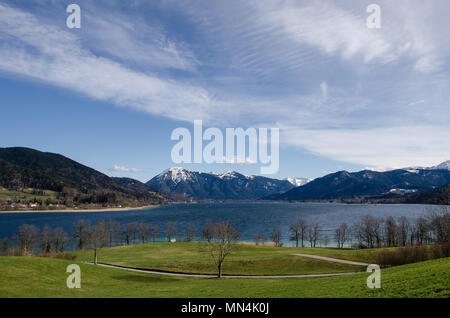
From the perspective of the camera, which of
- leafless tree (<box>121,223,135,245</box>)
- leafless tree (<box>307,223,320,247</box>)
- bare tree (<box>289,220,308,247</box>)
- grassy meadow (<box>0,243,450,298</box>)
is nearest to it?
grassy meadow (<box>0,243,450,298</box>)

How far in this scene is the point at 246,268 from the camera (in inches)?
2277

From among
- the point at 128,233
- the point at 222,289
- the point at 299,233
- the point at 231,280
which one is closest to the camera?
the point at 222,289

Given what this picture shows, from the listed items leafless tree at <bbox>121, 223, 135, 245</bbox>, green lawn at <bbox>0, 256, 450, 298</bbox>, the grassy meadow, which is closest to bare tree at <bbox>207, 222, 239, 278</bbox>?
the grassy meadow

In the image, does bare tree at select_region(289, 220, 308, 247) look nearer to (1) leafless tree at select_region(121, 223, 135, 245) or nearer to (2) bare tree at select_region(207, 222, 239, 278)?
(2) bare tree at select_region(207, 222, 239, 278)

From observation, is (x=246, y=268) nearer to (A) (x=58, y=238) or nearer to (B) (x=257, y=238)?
(B) (x=257, y=238)

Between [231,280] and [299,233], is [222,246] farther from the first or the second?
[299,233]

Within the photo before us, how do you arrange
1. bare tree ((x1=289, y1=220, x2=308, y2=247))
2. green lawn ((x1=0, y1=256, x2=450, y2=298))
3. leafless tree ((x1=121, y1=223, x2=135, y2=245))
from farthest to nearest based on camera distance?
leafless tree ((x1=121, y1=223, x2=135, y2=245)), bare tree ((x1=289, y1=220, x2=308, y2=247)), green lawn ((x1=0, y1=256, x2=450, y2=298))

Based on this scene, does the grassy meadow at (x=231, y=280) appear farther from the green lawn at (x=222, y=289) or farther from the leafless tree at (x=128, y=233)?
the leafless tree at (x=128, y=233)

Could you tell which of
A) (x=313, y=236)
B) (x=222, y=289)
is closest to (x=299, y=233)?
(x=313, y=236)

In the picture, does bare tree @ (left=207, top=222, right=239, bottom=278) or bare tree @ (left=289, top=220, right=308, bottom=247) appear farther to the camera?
bare tree @ (left=289, top=220, right=308, bottom=247)

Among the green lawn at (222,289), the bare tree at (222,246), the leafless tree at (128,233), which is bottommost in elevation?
the leafless tree at (128,233)

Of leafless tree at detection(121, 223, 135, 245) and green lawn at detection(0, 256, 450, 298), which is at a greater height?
green lawn at detection(0, 256, 450, 298)

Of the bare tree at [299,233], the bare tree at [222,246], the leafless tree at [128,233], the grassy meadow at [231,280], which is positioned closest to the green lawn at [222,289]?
the grassy meadow at [231,280]
